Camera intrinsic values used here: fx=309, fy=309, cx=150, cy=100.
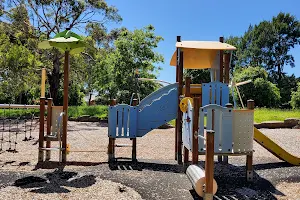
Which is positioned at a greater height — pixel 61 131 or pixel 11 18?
pixel 11 18

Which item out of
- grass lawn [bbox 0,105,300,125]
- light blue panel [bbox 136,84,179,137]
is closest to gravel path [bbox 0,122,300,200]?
light blue panel [bbox 136,84,179,137]

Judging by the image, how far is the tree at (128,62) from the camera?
65.2 ft

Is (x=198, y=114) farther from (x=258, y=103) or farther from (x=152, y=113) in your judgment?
(x=258, y=103)

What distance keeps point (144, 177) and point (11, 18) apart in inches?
741

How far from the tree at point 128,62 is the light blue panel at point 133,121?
12.0 m

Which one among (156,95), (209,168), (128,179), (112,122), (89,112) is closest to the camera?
(209,168)

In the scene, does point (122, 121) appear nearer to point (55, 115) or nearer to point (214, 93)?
point (55, 115)

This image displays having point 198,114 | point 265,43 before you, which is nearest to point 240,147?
point 198,114

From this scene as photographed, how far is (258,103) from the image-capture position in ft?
87.6

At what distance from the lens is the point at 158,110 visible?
24.4ft

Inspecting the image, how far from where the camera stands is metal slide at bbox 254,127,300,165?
22.2 feet

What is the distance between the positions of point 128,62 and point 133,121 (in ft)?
42.0

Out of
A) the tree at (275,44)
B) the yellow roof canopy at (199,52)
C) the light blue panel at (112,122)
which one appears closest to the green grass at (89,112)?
the yellow roof canopy at (199,52)

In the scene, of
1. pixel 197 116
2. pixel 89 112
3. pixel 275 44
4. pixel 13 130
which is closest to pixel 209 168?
pixel 197 116
